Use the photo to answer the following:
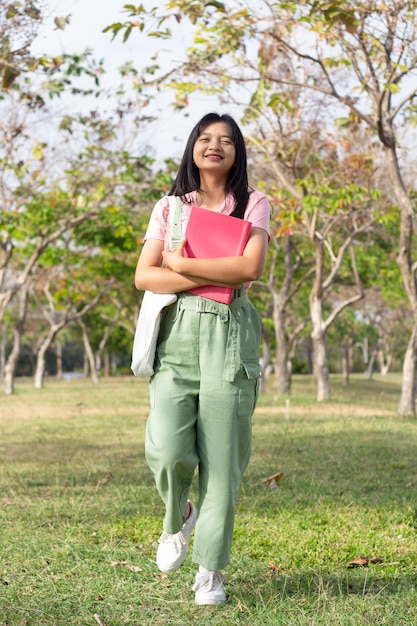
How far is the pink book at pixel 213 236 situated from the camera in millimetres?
3584

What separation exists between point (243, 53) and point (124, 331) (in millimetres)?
29748

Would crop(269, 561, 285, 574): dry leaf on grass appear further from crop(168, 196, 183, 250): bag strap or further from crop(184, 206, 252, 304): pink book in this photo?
crop(168, 196, 183, 250): bag strap

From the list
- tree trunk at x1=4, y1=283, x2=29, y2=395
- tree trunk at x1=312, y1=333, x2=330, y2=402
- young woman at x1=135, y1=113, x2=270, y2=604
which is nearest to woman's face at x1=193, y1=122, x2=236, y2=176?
young woman at x1=135, y1=113, x2=270, y2=604

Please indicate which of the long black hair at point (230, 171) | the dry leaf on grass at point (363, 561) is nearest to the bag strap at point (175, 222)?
the long black hair at point (230, 171)

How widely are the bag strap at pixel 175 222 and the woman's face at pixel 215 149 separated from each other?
0.19 m

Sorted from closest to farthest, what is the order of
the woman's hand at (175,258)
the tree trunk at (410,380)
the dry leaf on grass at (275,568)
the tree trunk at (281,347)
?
the woman's hand at (175,258) → the dry leaf on grass at (275,568) → the tree trunk at (410,380) → the tree trunk at (281,347)

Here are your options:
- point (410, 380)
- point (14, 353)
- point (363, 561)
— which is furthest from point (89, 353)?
point (363, 561)

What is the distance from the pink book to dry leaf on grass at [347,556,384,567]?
1638 mm

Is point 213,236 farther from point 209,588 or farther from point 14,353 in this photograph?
point 14,353

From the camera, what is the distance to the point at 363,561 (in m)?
4.25

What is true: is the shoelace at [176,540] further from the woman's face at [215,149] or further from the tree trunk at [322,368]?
the tree trunk at [322,368]

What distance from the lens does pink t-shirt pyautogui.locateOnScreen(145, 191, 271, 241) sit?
3.68 meters

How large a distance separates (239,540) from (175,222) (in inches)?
76.4

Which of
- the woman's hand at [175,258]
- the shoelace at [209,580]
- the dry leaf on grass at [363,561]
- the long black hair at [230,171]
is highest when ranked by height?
the long black hair at [230,171]
